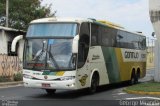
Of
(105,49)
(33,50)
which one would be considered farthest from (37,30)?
(105,49)

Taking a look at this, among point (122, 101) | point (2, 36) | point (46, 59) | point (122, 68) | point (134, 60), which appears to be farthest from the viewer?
point (2, 36)

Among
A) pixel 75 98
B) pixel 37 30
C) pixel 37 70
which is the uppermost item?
pixel 37 30

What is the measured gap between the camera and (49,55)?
18.8 m

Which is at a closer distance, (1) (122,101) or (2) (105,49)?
(1) (122,101)

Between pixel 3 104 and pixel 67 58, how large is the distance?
12.0 feet

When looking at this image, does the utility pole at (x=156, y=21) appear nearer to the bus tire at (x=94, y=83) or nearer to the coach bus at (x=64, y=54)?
the coach bus at (x=64, y=54)

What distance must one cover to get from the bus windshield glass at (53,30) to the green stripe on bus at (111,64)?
3.52 meters

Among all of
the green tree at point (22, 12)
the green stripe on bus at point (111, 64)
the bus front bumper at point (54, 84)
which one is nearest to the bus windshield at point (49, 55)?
the bus front bumper at point (54, 84)

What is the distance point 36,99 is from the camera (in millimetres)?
18438

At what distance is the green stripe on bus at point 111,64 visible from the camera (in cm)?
2277

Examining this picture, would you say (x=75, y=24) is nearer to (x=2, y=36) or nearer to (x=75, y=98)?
(x=75, y=98)

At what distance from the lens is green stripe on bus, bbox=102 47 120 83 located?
2277cm

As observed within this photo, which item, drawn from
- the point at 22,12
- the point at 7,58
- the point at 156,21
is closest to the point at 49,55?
the point at 156,21

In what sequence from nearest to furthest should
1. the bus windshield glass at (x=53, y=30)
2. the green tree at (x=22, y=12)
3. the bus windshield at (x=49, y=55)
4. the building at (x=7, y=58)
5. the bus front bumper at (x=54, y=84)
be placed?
the bus front bumper at (x=54, y=84) → the bus windshield at (x=49, y=55) → the bus windshield glass at (x=53, y=30) → the building at (x=7, y=58) → the green tree at (x=22, y=12)
